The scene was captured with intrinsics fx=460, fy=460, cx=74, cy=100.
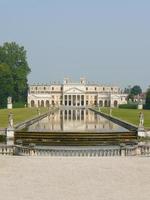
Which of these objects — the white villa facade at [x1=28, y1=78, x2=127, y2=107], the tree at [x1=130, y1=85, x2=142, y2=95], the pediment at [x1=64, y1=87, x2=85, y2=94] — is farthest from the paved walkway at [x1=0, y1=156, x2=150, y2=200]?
the tree at [x1=130, y1=85, x2=142, y2=95]

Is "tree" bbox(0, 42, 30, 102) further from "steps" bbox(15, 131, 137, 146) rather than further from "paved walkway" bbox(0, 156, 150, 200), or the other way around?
"paved walkway" bbox(0, 156, 150, 200)

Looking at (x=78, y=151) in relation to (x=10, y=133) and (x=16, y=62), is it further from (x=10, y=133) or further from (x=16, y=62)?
(x=16, y=62)

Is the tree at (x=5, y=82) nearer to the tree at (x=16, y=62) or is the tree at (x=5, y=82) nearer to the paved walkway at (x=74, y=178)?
the tree at (x=16, y=62)

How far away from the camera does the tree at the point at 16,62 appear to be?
65.6m

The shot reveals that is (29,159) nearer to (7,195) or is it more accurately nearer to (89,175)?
(89,175)

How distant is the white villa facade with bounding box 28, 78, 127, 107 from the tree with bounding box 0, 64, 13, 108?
44.5m

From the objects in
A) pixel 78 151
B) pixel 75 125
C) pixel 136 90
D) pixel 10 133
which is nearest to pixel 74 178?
pixel 78 151

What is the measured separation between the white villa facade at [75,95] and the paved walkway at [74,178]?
9665 cm

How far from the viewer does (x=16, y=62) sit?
222 feet

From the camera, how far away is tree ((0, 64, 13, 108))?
59.9 meters

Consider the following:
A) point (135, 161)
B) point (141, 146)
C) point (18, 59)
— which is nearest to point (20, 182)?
point (135, 161)

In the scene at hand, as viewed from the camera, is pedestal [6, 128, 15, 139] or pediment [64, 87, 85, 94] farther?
pediment [64, 87, 85, 94]

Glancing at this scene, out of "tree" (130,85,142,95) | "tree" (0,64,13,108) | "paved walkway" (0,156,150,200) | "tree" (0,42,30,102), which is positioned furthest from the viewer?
"tree" (130,85,142,95)

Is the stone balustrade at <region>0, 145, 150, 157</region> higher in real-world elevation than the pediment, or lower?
lower
